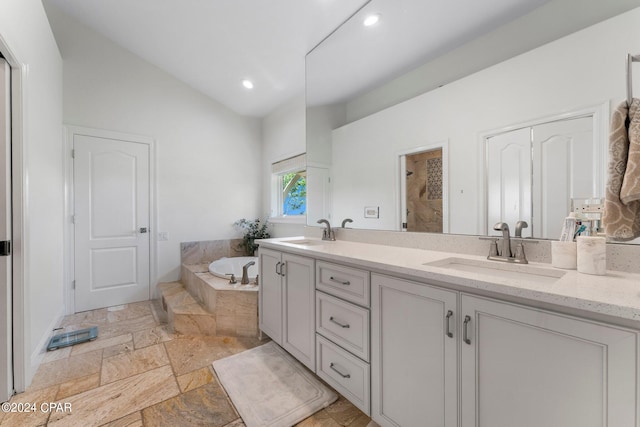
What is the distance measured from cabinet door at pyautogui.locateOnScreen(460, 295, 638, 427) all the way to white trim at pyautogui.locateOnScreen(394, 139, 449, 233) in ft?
2.53

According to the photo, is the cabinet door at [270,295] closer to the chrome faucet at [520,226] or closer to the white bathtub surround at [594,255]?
the chrome faucet at [520,226]

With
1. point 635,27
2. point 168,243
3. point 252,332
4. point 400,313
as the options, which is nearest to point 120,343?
point 252,332

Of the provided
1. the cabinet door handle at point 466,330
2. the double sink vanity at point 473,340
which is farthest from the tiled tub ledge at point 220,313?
the cabinet door handle at point 466,330

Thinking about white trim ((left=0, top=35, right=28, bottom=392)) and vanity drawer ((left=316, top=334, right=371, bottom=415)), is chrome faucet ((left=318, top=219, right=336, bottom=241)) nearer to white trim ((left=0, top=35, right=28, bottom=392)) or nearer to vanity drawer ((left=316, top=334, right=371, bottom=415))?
vanity drawer ((left=316, top=334, right=371, bottom=415))

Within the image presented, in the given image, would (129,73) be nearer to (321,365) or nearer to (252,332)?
(252,332)

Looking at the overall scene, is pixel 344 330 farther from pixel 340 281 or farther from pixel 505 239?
pixel 505 239

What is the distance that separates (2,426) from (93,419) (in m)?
0.45

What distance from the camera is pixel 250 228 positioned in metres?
4.20

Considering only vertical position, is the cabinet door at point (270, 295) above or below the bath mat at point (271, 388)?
above

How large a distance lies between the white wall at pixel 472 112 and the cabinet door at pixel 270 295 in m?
0.73

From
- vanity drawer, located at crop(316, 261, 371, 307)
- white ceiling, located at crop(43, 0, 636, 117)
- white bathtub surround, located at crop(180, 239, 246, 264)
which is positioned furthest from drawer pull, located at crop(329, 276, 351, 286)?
white bathtub surround, located at crop(180, 239, 246, 264)

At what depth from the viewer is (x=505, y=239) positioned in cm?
133

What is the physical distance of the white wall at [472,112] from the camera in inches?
44.9

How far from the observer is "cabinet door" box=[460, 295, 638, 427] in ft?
2.39
